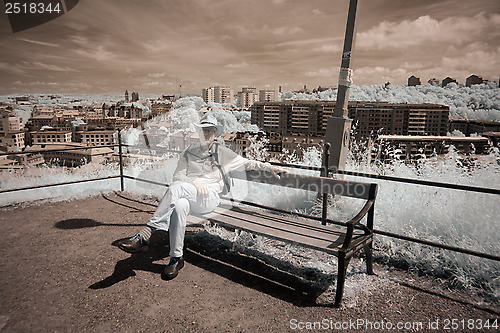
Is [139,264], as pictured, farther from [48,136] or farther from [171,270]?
[48,136]

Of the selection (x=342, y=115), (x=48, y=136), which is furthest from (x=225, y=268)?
(x=48, y=136)

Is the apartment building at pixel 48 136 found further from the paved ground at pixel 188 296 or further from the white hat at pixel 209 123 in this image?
the white hat at pixel 209 123

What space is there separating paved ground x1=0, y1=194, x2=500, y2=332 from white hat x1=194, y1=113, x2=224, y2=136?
1.42 m

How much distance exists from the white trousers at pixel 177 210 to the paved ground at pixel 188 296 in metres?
0.40

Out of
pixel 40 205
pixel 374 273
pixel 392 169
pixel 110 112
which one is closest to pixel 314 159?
pixel 392 169

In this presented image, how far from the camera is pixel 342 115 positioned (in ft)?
13.4

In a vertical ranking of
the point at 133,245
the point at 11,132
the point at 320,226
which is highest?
the point at 11,132

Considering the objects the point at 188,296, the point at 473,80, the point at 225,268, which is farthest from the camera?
the point at 473,80

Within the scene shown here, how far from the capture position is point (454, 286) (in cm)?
258

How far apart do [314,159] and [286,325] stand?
14.0ft

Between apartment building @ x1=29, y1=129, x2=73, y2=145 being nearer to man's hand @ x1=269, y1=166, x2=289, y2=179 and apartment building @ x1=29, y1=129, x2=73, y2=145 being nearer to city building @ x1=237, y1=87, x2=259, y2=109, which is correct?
man's hand @ x1=269, y1=166, x2=289, y2=179

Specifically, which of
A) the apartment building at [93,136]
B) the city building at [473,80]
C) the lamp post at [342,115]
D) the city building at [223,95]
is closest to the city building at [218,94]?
the city building at [223,95]

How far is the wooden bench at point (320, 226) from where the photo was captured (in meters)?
2.30

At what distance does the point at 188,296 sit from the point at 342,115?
123 inches
